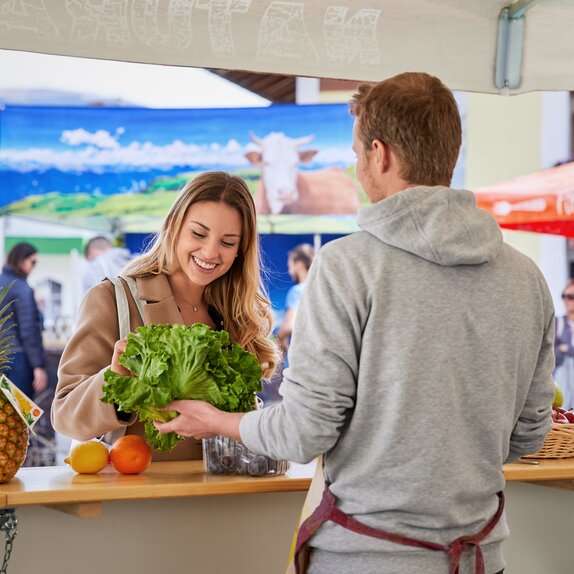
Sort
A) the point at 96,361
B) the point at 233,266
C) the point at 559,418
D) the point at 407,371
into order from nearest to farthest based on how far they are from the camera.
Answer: the point at 407,371 < the point at 96,361 < the point at 559,418 < the point at 233,266

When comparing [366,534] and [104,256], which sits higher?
[104,256]

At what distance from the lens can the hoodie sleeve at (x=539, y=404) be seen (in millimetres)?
2150

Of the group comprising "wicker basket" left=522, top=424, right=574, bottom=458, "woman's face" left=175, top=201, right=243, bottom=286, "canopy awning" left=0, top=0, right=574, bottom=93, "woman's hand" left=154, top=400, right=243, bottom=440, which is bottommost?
"wicker basket" left=522, top=424, right=574, bottom=458

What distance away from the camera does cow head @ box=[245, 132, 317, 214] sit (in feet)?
21.3

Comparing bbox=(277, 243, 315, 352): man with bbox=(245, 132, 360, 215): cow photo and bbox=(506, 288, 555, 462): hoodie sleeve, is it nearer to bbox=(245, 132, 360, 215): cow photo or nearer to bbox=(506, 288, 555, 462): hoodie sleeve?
bbox=(245, 132, 360, 215): cow photo

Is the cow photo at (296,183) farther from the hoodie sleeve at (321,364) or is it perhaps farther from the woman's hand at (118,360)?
the hoodie sleeve at (321,364)

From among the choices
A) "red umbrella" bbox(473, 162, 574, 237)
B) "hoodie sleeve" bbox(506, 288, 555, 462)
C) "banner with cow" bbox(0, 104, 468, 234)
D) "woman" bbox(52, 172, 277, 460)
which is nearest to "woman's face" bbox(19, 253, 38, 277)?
"banner with cow" bbox(0, 104, 468, 234)

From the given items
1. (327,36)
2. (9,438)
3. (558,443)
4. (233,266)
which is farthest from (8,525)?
(327,36)

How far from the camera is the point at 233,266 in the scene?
11.0 feet

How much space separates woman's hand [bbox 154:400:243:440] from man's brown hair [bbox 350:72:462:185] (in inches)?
28.5

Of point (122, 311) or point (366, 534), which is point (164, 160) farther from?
point (366, 534)

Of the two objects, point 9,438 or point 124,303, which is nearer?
point 9,438

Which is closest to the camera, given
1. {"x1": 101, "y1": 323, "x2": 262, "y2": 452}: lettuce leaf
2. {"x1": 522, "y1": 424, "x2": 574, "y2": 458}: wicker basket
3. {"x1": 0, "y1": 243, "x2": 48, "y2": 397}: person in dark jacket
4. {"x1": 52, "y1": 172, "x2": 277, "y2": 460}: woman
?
{"x1": 101, "y1": 323, "x2": 262, "y2": 452}: lettuce leaf

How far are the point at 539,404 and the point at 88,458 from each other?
1314 millimetres
